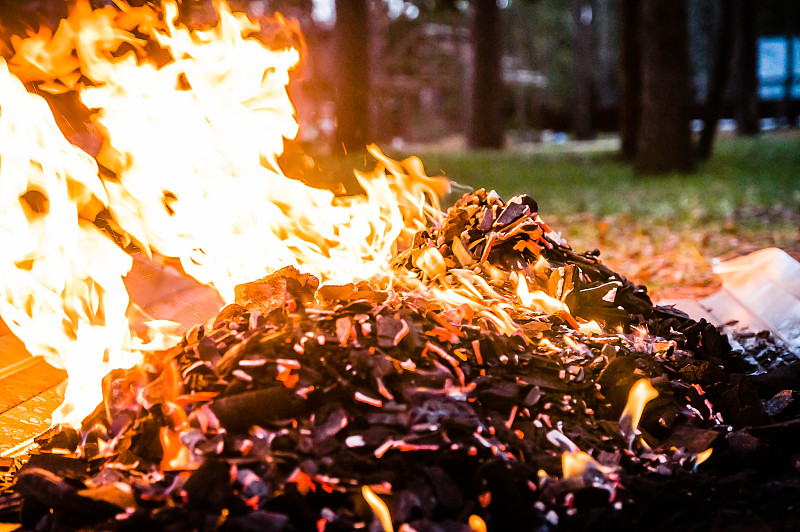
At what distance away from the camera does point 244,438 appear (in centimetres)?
253

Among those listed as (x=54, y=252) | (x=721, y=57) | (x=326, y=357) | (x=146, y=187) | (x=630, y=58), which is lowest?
(x=326, y=357)

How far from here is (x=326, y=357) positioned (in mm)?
2740

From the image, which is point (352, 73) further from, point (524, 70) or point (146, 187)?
point (524, 70)

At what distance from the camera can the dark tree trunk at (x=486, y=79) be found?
2120 cm

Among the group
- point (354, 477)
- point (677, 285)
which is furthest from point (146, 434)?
point (677, 285)

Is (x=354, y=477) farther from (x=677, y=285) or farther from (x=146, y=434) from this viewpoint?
(x=677, y=285)

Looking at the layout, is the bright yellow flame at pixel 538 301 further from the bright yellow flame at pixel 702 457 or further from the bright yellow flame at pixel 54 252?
the bright yellow flame at pixel 54 252

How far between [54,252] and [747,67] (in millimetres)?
26243

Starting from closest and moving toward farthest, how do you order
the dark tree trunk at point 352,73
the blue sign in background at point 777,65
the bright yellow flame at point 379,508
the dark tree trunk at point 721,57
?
the bright yellow flame at point 379,508 < the dark tree trunk at point 721,57 < the dark tree trunk at point 352,73 < the blue sign in background at point 777,65

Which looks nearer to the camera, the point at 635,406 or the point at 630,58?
the point at 635,406

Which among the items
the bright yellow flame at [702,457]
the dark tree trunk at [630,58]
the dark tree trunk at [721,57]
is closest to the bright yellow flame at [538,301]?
the bright yellow flame at [702,457]

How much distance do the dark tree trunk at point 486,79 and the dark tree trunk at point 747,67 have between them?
7.39m

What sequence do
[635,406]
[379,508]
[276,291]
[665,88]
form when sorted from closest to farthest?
1. [379,508]
2. [635,406]
3. [276,291]
4. [665,88]

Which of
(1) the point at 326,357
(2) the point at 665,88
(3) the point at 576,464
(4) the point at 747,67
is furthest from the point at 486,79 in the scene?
(3) the point at 576,464
